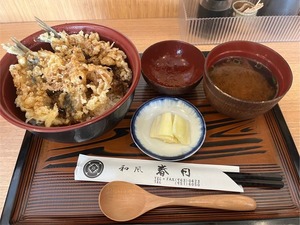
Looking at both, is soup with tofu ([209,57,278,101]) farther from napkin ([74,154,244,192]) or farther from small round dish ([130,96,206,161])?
napkin ([74,154,244,192])

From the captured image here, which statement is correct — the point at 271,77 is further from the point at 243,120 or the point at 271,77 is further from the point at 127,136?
the point at 127,136

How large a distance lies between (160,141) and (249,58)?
1.53ft

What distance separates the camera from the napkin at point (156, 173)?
2.45ft

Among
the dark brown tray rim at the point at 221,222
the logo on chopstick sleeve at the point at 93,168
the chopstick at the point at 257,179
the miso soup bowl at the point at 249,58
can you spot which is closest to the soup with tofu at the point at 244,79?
the miso soup bowl at the point at 249,58

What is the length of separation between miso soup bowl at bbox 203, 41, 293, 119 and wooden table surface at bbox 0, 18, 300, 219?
0.20m

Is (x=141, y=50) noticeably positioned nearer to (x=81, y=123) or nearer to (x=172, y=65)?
(x=172, y=65)

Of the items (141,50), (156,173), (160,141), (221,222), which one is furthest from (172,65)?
(221,222)

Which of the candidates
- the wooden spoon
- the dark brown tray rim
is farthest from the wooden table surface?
the wooden spoon

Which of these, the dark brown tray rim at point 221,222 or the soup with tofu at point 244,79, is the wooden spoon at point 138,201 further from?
the soup with tofu at point 244,79

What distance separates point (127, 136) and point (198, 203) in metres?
0.33

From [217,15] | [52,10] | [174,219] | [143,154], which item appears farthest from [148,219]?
[52,10]

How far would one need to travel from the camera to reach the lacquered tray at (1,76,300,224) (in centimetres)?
71

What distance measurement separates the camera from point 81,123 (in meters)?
0.68

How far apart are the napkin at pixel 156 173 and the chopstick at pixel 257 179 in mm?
18
